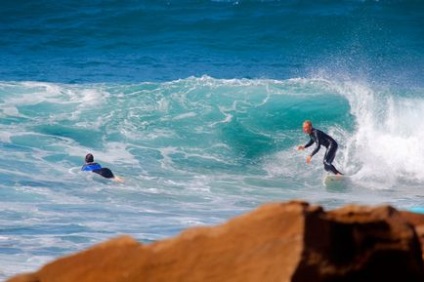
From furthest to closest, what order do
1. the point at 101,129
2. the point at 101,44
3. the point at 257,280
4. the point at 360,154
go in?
the point at 101,44 < the point at 101,129 < the point at 360,154 < the point at 257,280

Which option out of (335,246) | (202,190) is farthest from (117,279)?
(202,190)

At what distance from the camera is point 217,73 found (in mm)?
25219

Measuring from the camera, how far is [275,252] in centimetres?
324

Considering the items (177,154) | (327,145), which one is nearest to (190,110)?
(177,154)

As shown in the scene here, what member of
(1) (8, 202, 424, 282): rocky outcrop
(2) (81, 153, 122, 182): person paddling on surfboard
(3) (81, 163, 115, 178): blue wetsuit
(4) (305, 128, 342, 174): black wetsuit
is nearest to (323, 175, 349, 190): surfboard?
(4) (305, 128, 342, 174): black wetsuit

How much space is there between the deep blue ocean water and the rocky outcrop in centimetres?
411

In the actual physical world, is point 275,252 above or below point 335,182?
below

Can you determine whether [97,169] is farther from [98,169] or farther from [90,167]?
[90,167]

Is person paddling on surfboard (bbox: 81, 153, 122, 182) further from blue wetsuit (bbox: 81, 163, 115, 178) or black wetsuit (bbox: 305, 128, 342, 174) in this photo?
black wetsuit (bbox: 305, 128, 342, 174)

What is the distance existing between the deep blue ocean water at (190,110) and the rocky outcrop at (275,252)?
162 inches

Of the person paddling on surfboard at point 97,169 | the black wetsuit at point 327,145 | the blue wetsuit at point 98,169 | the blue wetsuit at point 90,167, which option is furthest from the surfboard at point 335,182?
the blue wetsuit at point 90,167

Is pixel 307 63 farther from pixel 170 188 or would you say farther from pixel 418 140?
pixel 170 188

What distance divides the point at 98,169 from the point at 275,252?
1123 cm

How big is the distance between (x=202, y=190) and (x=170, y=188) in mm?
498
